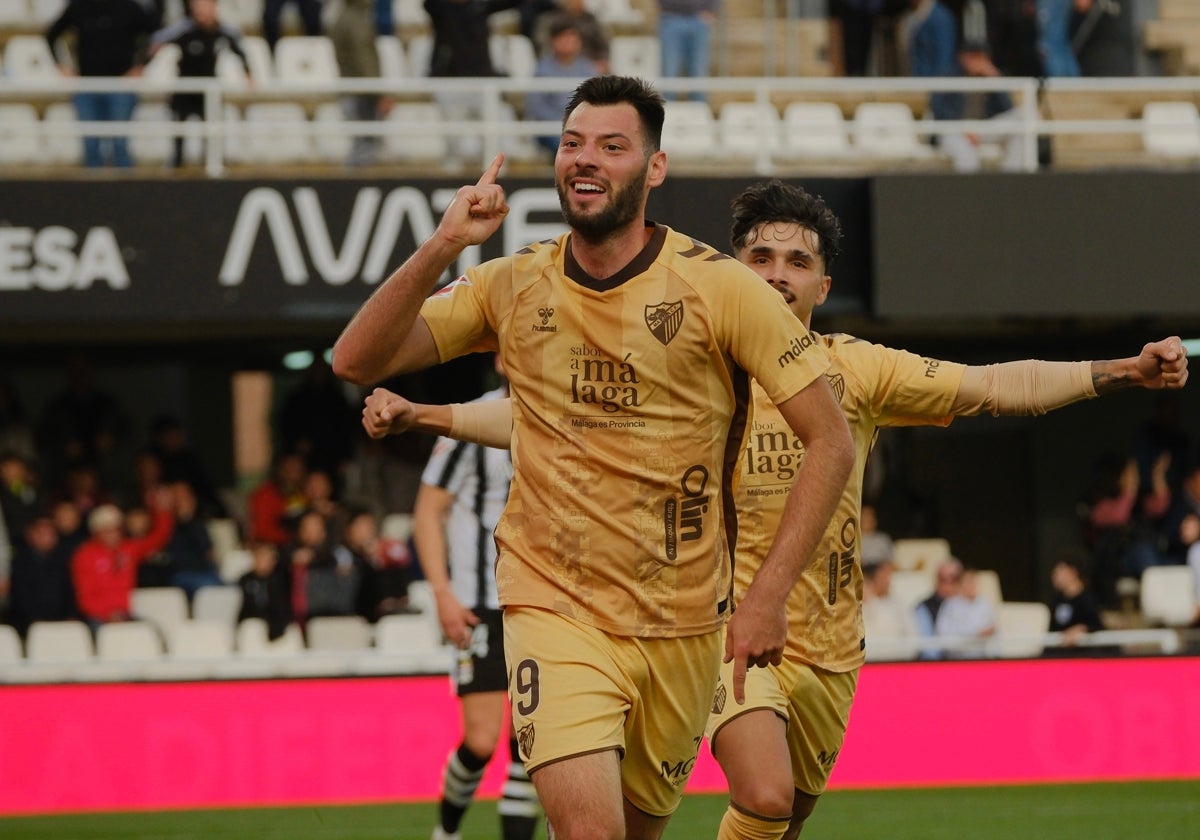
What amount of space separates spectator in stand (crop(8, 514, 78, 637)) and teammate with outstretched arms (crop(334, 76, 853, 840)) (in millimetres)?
10062

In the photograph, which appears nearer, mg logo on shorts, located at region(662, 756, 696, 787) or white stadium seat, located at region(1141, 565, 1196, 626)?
mg logo on shorts, located at region(662, 756, 696, 787)

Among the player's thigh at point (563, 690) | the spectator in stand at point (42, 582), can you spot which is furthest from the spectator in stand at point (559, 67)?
the player's thigh at point (563, 690)

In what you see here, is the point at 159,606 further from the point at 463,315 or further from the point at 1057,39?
the point at 463,315

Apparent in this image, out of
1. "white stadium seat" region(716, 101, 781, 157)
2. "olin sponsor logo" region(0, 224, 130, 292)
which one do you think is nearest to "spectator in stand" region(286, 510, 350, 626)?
"olin sponsor logo" region(0, 224, 130, 292)

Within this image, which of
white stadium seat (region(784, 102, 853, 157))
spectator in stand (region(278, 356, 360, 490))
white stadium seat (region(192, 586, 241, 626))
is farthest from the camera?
spectator in stand (region(278, 356, 360, 490))

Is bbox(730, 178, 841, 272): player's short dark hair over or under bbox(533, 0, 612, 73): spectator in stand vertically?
under

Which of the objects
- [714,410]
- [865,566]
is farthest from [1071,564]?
[714,410]

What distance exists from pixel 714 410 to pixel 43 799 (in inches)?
285

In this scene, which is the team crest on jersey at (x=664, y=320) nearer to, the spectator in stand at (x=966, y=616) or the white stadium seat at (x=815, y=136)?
the spectator in stand at (x=966, y=616)

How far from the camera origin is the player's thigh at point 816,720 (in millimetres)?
6234

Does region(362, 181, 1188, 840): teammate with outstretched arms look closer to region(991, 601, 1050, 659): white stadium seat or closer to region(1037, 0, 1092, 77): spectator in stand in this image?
region(991, 601, 1050, 659): white stadium seat

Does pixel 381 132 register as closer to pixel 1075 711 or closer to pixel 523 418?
pixel 1075 711

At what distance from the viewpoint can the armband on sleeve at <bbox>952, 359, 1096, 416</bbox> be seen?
19.8 ft

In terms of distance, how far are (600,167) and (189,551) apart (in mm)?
10716
